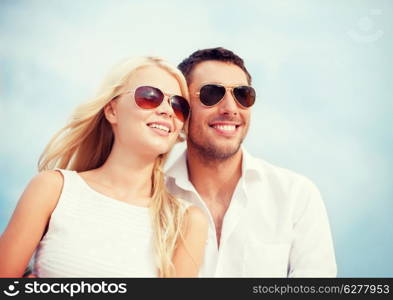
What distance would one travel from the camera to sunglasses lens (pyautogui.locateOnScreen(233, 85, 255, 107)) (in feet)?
10.5

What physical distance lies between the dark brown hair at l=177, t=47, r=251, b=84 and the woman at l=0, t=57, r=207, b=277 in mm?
656

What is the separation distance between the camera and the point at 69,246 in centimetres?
236

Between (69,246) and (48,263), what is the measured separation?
6.0 inches

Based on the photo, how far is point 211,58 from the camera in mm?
3383

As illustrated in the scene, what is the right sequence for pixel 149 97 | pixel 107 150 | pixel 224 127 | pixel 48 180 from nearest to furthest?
1. pixel 48 180
2. pixel 149 97
3. pixel 107 150
4. pixel 224 127

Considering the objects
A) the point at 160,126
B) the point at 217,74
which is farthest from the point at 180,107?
the point at 217,74

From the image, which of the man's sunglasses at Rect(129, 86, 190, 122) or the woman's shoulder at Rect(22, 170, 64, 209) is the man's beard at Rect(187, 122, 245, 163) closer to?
the man's sunglasses at Rect(129, 86, 190, 122)

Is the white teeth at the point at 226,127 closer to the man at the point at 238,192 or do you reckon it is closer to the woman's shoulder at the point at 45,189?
the man at the point at 238,192

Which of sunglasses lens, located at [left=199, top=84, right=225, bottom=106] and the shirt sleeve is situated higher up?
sunglasses lens, located at [left=199, top=84, right=225, bottom=106]

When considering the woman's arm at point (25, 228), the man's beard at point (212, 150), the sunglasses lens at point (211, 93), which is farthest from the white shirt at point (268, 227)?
the woman's arm at point (25, 228)

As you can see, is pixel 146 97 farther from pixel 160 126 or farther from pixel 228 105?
pixel 228 105

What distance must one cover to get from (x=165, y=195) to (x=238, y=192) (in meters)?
0.65

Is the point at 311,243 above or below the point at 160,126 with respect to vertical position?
below

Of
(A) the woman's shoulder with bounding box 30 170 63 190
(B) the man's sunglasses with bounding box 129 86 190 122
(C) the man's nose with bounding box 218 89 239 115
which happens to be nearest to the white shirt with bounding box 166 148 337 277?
(C) the man's nose with bounding box 218 89 239 115
